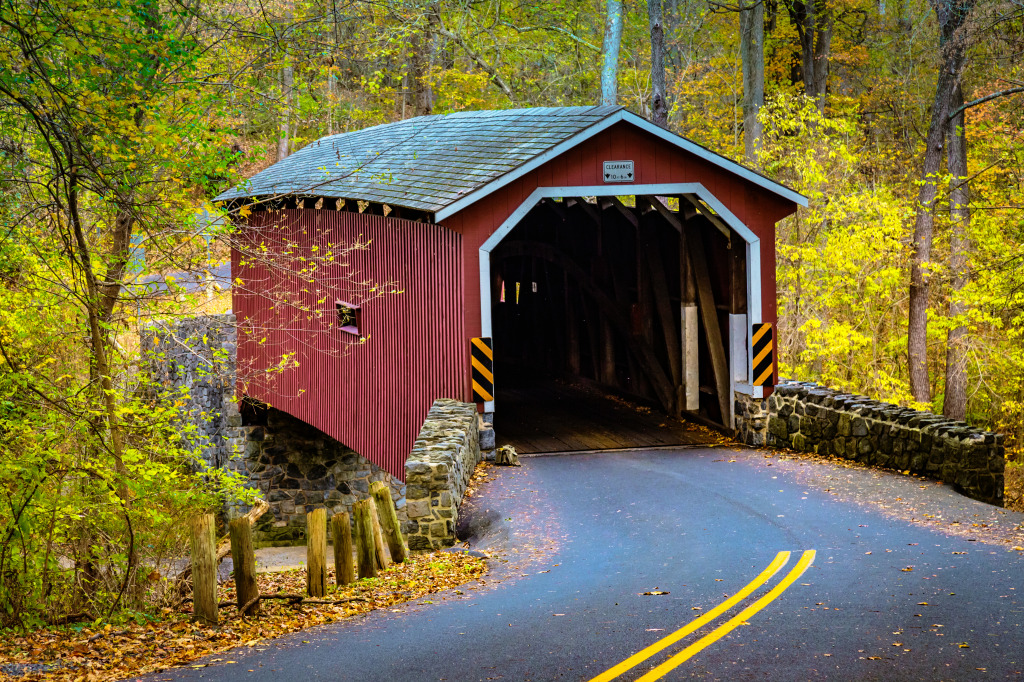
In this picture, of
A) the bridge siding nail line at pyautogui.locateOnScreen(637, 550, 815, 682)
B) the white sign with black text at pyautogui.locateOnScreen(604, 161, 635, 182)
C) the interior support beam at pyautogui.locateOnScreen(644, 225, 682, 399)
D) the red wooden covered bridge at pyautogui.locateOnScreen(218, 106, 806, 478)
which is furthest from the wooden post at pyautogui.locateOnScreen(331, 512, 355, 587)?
the interior support beam at pyautogui.locateOnScreen(644, 225, 682, 399)

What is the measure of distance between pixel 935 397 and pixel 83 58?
20.6 metres

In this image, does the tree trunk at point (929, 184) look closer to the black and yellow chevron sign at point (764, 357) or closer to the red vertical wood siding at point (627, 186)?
the red vertical wood siding at point (627, 186)

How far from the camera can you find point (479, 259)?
11305 millimetres

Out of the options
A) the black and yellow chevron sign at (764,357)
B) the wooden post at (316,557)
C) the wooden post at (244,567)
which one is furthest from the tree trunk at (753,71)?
the wooden post at (244,567)

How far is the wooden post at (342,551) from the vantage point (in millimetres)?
7602

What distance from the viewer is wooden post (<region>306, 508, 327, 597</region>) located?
7.35m

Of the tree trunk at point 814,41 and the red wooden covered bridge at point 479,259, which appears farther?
the tree trunk at point 814,41

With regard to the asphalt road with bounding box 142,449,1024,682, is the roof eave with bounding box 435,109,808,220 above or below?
above

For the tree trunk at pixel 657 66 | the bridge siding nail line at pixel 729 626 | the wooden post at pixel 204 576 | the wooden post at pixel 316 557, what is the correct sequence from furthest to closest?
Answer: the tree trunk at pixel 657 66 → the wooden post at pixel 316 557 → the wooden post at pixel 204 576 → the bridge siding nail line at pixel 729 626

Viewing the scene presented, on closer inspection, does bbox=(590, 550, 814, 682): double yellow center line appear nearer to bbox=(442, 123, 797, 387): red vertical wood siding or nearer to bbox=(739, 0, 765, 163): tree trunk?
bbox=(442, 123, 797, 387): red vertical wood siding

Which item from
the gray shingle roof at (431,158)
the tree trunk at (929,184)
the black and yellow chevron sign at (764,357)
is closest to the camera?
the gray shingle roof at (431,158)

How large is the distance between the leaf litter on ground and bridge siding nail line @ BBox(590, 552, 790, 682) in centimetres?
205

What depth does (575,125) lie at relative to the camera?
38.9 feet

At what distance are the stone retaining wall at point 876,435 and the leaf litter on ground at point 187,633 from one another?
4788 mm
